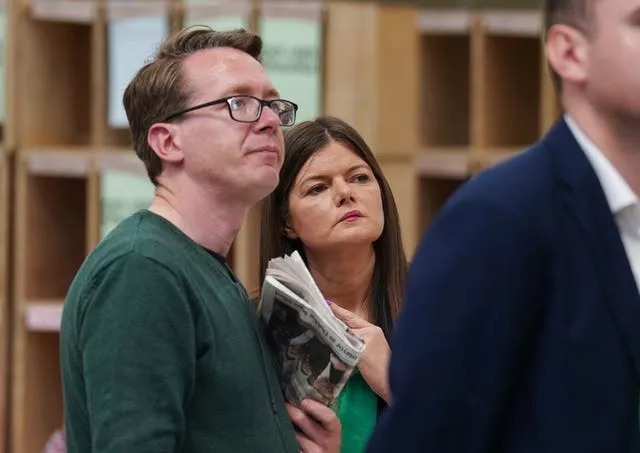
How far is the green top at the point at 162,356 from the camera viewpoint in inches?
55.4

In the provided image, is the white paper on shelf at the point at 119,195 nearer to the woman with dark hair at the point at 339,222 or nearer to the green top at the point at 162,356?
the woman with dark hair at the point at 339,222

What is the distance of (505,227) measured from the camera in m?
1.06

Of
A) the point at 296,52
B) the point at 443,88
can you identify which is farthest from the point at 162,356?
the point at 443,88

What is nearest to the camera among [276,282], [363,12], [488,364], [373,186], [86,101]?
[488,364]

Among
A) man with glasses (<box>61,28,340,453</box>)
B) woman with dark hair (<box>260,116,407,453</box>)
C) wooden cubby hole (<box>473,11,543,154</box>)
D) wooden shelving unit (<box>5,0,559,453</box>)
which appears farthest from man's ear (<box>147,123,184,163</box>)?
wooden cubby hole (<box>473,11,543,154</box>)

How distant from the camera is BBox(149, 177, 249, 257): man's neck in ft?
5.27

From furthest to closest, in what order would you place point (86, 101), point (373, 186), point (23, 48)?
point (86, 101)
point (23, 48)
point (373, 186)

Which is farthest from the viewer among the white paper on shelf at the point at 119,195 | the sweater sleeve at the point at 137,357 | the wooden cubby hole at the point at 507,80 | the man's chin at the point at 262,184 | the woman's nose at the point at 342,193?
the white paper on shelf at the point at 119,195

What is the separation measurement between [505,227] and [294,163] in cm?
90

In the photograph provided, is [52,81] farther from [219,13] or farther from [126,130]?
[219,13]

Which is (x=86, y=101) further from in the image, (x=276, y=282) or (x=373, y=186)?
(x=276, y=282)

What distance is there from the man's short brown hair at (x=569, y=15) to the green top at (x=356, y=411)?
2.55ft

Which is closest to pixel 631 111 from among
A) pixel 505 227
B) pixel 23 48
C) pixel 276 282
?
pixel 505 227

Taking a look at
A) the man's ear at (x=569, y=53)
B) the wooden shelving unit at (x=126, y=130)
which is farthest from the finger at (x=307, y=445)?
the wooden shelving unit at (x=126, y=130)
